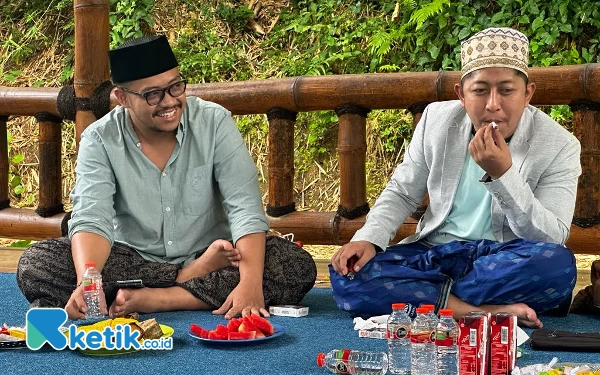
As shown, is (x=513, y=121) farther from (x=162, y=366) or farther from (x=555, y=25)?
(x=555, y=25)

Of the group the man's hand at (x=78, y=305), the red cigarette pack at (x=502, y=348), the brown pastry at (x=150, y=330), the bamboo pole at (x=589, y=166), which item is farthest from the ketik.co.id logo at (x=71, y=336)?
the bamboo pole at (x=589, y=166)

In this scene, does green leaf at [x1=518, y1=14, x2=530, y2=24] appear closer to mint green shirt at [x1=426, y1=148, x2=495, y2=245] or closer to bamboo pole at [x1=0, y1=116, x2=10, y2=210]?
bamboo pole at [x1=0, y1=116, x2=10, y2=210]

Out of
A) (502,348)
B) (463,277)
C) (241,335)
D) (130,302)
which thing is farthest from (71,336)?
(463,277)

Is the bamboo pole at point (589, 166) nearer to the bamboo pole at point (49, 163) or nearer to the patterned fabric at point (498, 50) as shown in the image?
the patterned fabric at point (498, 50)

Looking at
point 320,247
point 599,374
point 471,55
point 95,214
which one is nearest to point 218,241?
point 95,214

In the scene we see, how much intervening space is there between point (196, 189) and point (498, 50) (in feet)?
4.00

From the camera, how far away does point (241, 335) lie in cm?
303

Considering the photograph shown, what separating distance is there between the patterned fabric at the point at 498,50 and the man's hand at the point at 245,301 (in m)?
1.04

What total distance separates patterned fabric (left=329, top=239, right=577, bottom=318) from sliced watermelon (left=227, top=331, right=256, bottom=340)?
1.91 feet

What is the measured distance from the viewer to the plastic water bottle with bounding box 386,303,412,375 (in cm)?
269

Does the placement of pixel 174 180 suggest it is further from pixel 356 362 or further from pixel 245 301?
pixel 356 362

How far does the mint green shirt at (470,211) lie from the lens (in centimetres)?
354

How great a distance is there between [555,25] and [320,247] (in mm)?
2342

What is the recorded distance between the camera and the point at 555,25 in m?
7.17
